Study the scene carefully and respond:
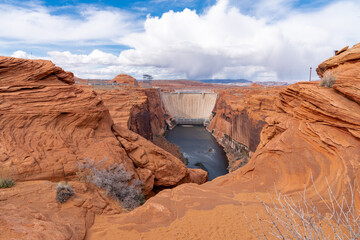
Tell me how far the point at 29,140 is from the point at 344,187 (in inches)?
446

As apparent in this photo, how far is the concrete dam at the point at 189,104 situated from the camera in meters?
61.7

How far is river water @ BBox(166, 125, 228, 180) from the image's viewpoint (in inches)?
1060

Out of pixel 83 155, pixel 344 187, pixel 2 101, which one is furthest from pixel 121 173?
pixel 344 187

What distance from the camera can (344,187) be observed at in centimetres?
646

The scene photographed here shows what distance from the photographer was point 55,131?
28.7 ft

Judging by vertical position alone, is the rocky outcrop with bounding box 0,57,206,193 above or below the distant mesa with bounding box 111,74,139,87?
below

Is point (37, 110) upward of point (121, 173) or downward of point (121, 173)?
upward

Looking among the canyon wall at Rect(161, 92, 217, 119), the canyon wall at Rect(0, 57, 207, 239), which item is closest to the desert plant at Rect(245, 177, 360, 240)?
the canyon wall at Rect(0, 57, 207, 239)

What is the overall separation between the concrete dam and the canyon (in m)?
48.8

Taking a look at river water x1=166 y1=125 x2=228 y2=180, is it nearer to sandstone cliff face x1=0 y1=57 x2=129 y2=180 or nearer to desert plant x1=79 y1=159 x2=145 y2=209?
desert plant x1=79 y1=159 x2=145 y2=209

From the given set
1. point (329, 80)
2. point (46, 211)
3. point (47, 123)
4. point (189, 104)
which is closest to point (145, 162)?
point (47, 123)

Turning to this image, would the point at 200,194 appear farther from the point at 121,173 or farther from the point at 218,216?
the point at 121,173

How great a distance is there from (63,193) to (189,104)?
59.1 meters

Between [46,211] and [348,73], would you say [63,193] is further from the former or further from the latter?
[348,73]
